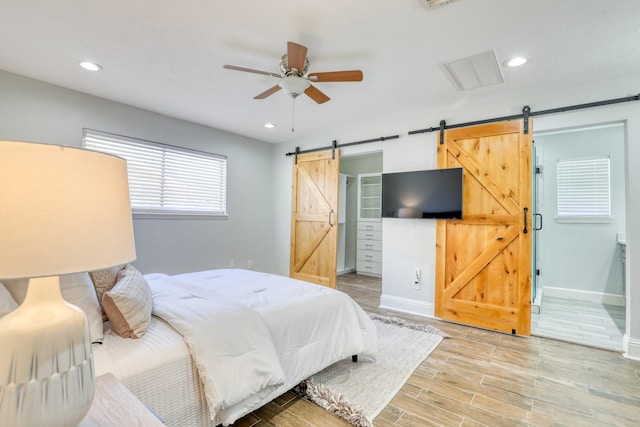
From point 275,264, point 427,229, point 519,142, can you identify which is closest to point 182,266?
point 275,264

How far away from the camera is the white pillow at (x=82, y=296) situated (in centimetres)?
135

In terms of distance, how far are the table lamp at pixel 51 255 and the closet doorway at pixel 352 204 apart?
564 cm

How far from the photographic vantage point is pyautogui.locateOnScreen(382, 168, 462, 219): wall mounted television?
3.39 meters

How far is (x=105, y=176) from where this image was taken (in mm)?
709

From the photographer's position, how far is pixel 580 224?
437 cm

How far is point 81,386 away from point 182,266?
375cm

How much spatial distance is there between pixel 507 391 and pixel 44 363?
257 cm

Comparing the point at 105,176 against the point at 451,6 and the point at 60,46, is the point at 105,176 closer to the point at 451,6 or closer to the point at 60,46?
the point at 451,6

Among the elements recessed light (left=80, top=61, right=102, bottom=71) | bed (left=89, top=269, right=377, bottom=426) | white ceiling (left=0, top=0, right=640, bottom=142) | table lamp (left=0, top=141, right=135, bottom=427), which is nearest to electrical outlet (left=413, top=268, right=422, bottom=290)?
bed (left=89, top=269, right=377, bottom=426)

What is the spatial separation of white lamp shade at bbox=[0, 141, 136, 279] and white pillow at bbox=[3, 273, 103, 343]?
0.92 m

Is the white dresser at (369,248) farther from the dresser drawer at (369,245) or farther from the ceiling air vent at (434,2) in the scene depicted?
the ceiling air vent at (434,2)

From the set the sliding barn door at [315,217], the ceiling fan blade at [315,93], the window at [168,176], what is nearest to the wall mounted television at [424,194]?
the sliding barn door at [315,217]

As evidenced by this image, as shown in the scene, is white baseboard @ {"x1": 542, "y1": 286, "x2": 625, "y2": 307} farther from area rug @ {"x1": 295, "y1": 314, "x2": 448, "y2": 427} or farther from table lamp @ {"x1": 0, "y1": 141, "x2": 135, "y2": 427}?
table lamp @ {"x1": 0, "y1": 141, "x2": 135, "y2": 427}

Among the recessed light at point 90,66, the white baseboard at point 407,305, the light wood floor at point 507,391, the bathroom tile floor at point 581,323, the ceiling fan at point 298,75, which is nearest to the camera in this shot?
the light wood floor at point 507,391
